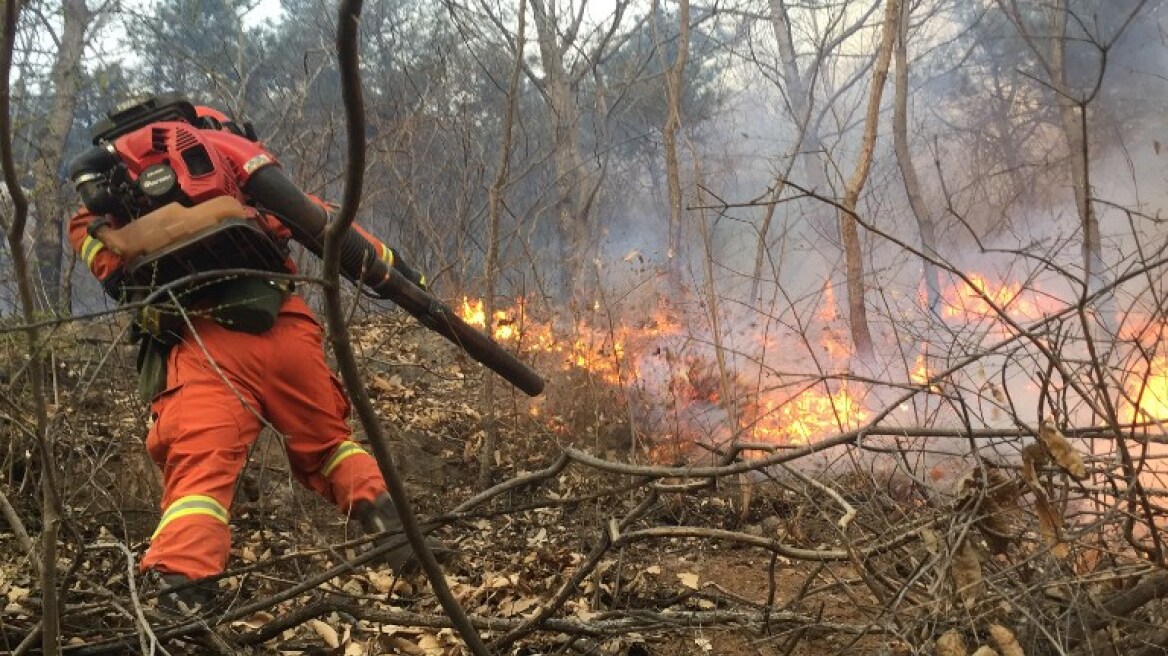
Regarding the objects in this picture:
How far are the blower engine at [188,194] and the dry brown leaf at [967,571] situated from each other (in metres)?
2.24

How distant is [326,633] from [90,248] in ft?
5.87

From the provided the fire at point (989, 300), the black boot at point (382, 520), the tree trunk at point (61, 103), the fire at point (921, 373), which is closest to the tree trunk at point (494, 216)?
the black boot at point (382, 520)

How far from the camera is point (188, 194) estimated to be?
3.04 metres

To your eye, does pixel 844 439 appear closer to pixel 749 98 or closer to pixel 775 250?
pixel 775 250

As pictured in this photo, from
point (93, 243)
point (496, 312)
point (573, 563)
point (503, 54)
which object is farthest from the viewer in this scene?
point (503, 54)

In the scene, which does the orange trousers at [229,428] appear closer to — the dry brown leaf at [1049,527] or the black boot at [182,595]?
the black boot at [182,595]

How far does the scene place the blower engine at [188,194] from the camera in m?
2.96

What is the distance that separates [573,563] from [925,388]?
186 cm

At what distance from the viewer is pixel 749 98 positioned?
2530 centimetres

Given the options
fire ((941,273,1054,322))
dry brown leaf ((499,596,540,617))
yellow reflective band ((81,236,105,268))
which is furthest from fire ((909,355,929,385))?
yellow reflective band ((81,236,105,268))

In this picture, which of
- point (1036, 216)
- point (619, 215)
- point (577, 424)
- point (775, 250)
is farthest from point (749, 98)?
point (577, 424)

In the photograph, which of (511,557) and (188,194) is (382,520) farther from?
(188,194)

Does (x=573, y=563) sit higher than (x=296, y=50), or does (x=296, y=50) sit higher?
(x=296, y=50)

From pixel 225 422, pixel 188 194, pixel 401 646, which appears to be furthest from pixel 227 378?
pixel 401 646
